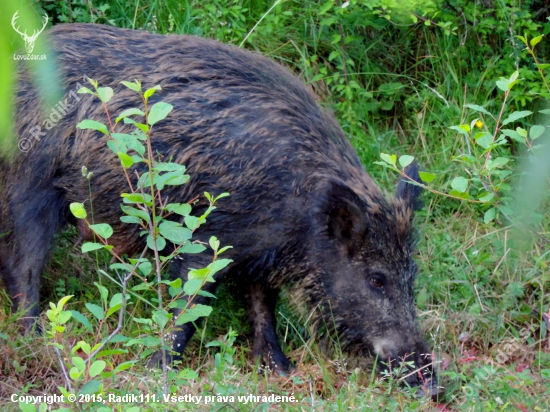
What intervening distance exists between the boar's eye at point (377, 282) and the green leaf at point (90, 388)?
77.1 inches

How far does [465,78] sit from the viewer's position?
620 centimetres

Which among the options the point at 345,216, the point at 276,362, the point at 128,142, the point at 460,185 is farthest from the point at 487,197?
the point at 276,362

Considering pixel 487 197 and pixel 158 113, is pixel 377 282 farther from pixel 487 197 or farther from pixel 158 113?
pixel 158 113

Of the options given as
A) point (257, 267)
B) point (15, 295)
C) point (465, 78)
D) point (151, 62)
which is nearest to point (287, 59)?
point (465, 78)

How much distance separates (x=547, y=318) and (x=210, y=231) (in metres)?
2.05

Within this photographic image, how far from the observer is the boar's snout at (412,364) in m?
3.98

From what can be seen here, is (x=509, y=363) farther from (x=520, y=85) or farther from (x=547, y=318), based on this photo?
(x=520, y=85)

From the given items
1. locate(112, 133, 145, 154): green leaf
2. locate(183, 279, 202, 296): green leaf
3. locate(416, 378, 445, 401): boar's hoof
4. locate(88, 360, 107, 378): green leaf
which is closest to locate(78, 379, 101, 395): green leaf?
locate(88, 360, 107, 378): green leaf

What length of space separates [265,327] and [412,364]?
3.56 ft

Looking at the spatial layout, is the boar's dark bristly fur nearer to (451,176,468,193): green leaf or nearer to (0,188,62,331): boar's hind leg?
(0,188,62,331): boar's hind leg

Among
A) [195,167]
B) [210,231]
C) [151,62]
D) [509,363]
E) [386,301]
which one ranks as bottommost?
[509,363]

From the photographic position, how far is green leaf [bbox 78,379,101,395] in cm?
275

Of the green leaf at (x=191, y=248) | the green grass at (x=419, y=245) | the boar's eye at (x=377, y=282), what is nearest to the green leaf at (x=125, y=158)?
the green leaf at (x=191, y=248)

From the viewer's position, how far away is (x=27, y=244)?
4637mm
